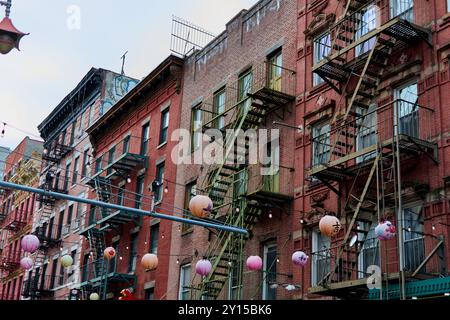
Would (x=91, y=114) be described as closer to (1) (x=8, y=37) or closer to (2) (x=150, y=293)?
(2) (x=150, y=293)

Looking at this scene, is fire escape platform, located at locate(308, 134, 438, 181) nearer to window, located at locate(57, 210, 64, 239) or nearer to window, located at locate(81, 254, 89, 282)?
window, located at locate(81, 254, 89, 282)

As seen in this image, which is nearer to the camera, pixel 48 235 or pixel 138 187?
pixel 138 187

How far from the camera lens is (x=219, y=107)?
2823 centimetres

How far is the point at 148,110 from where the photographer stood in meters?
34.7

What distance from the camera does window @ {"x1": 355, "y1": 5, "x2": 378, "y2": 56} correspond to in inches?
→ 800

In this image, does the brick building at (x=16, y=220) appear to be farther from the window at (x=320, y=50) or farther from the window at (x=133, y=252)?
the window at (x=320, y=50)

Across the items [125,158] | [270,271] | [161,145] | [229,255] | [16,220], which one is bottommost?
[270,271]

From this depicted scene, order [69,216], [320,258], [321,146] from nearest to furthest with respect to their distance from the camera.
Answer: [320,258]
[321,146]
[69,216]

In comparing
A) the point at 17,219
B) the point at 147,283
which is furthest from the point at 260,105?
the point at 17,219

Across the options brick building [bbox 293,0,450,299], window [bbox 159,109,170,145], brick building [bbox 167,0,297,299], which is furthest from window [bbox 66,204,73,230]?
brick building [bbox 293,0,450,299]

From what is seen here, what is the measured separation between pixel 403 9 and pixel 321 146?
4808mm

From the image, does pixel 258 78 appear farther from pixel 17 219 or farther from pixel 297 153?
pixel 17 219

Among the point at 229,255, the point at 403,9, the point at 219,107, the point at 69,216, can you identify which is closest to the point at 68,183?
the point at 69,216

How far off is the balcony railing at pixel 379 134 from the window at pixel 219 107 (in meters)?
7.02
